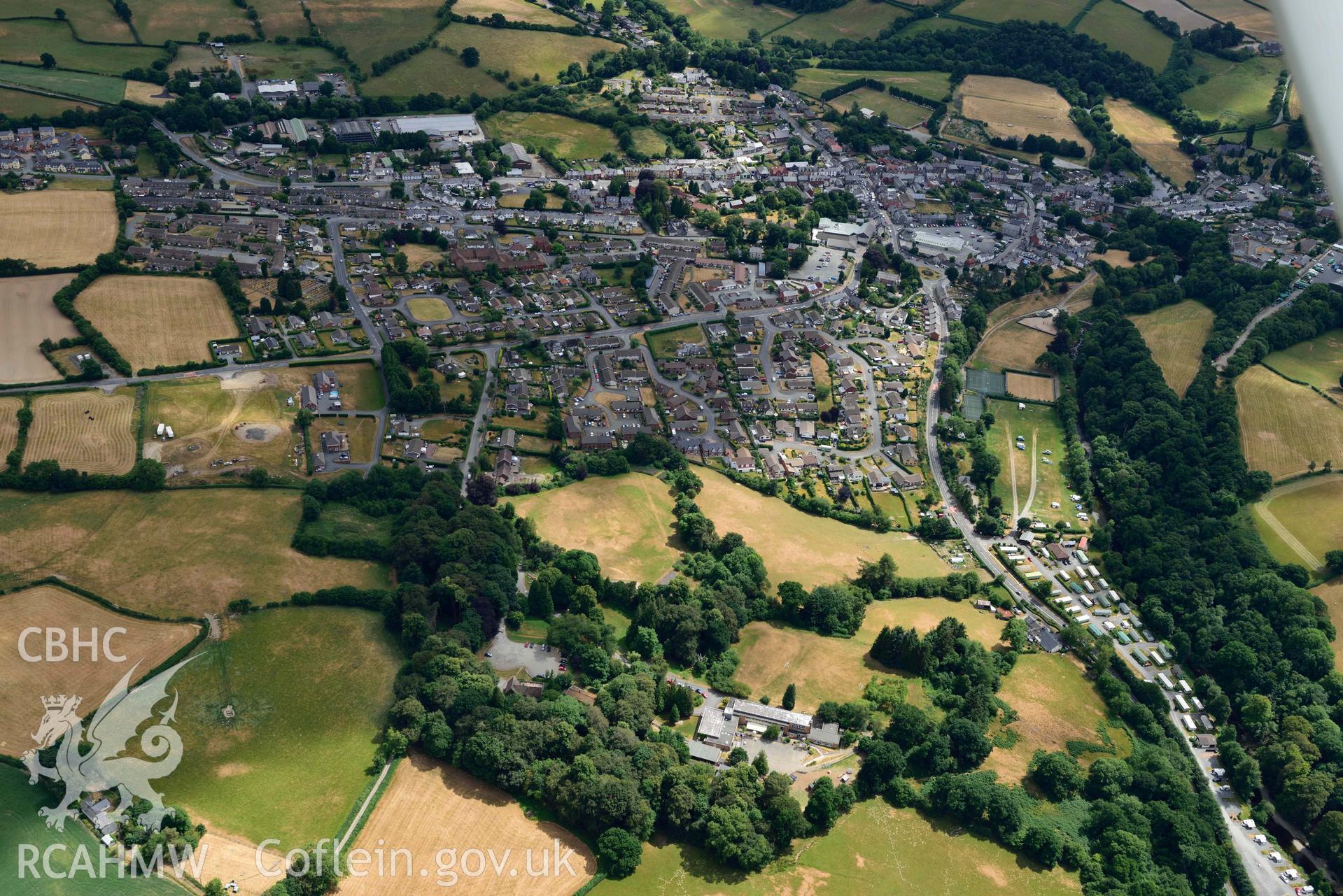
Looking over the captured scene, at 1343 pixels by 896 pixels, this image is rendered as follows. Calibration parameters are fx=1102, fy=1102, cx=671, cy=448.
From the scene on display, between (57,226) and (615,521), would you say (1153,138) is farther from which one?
(57,226)

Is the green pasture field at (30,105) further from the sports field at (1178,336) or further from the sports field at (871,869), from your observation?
the sports field at (1178,336)

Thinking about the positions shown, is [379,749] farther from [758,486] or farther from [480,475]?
[758,486]

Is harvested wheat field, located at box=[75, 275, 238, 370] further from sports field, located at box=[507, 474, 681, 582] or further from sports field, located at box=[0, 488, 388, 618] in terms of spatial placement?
sports field, located at box=[507, 474, 681, 582]

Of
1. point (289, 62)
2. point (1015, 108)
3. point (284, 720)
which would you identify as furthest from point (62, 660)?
point (1015, 108)

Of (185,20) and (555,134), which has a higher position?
(185,20)

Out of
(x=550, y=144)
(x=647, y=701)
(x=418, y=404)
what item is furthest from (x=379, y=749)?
(x=550, y=144)

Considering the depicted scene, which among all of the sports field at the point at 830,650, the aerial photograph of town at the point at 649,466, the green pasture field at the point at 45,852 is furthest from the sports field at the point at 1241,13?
the green pasture field at the point at 45,852
